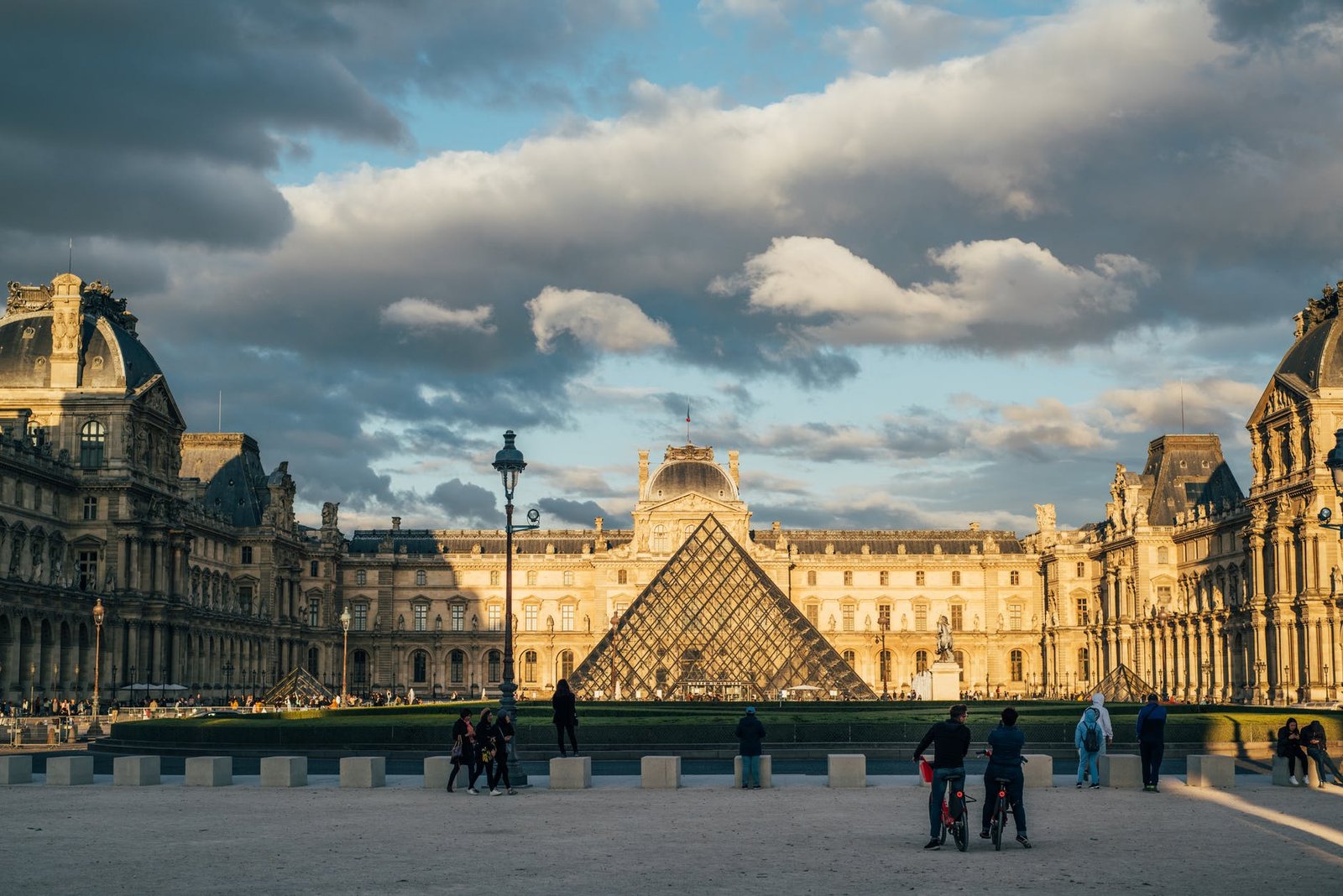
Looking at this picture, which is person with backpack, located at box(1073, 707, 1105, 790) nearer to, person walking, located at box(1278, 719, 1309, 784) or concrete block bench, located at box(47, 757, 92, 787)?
person walking, located at box(1278, 719, 1309, 784)

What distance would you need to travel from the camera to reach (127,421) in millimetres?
63281

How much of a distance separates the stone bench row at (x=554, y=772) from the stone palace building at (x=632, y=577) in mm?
28922

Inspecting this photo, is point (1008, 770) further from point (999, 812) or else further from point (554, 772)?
point (554, 772)

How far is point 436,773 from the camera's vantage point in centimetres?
2378

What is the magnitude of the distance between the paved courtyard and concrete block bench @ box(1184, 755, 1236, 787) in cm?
32

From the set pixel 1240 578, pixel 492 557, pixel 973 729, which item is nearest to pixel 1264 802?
pixel 973 729

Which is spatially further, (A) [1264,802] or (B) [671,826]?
(A) [1264,802]

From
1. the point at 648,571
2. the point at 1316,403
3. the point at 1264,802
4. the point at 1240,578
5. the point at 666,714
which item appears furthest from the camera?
the point at 648,571

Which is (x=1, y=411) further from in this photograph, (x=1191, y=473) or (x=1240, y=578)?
(x=1191, y=473)

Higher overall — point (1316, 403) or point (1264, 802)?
point (1316, 403)

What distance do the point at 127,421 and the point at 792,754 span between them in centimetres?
3998

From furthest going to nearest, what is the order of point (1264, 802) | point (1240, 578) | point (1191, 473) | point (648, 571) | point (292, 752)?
point (648, 571) → point (1191, 473) → point (1240, 578) → point (292, 752) → point (1264, 802)

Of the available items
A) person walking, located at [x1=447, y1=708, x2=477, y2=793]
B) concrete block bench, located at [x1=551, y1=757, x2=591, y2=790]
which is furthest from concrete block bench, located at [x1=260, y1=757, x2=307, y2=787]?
concrete block bench, located at [x1=551, y1=757, x2=591, y2=790]

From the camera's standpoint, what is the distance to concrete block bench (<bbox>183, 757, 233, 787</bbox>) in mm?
23969
